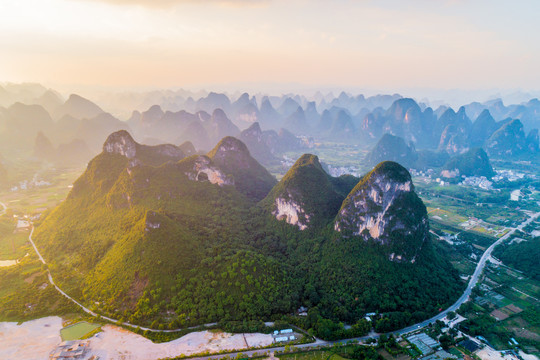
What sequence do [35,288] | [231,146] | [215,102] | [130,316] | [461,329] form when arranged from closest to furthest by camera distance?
1. [130,316]
2. [461,329]
3. [35,288]
4. [231,146]
5. [215,102]

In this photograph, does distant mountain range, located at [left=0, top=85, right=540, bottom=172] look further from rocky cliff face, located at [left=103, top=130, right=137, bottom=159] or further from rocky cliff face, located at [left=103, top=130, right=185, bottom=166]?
rocky cliff face, located at [left=103, top=130, right=137, bottom=159]

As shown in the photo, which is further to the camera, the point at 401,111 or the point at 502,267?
the point at 401,111

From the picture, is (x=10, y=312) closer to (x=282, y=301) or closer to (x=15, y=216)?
(x=282, y=301)

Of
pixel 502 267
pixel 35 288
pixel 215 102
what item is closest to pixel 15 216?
pixel 35 288

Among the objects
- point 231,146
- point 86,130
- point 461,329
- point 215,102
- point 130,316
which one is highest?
point 215,102

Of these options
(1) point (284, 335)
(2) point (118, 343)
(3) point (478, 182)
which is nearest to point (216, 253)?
(1) point (284, 335)

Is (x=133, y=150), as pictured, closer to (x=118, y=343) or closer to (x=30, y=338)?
(x=30, y=338)

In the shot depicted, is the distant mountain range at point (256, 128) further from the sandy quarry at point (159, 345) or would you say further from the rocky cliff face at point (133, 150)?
the sandy quarry at point (159, 345)

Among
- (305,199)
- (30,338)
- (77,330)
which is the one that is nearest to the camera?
(30,338)
